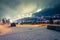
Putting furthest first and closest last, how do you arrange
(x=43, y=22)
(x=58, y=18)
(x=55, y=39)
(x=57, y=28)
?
(x=43, y=22) < (x=58, y=18) < (x=57, y=28) < (x=55, y=39)

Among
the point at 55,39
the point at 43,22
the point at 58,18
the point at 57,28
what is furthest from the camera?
the point at 43,22

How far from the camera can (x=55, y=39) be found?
3383 millimetres

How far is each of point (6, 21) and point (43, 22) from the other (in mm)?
2402

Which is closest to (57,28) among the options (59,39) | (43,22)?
(59,39)

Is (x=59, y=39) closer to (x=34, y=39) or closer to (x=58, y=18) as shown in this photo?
(x=34, y=39)

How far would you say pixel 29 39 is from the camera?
11.3ft

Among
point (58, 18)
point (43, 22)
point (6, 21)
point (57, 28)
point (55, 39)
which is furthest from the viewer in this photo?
point (6, 21)

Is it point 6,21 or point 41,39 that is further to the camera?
point 6,21

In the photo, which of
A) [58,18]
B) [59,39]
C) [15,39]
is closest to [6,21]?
[58,18]

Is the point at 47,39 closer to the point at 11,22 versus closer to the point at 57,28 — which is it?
the point at 57,28

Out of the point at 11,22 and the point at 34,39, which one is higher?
the point at 11,22

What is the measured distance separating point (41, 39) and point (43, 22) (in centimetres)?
450

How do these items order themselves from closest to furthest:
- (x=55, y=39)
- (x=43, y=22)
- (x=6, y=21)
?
(x=55, y=39) → (x=43, y=22) → (x=6, y=21)

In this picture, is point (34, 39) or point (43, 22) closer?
point (34, 39)
